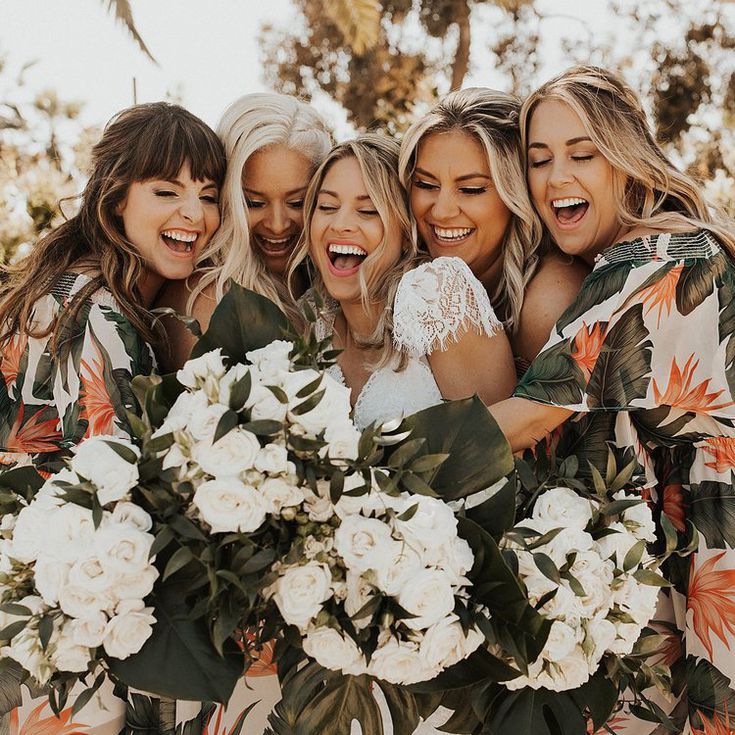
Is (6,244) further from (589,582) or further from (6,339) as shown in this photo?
(589,582)

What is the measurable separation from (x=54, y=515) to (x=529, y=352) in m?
1.76

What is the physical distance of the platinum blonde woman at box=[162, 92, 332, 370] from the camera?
135 inches

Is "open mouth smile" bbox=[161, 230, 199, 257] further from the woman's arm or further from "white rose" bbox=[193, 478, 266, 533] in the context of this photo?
"white rose" bbox=[193, 478, 266, 533]

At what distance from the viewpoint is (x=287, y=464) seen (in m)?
1.78

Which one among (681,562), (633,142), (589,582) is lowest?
(681,562)

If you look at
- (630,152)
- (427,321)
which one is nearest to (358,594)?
(427,321)

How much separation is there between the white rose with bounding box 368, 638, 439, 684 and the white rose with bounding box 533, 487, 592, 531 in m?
0.43

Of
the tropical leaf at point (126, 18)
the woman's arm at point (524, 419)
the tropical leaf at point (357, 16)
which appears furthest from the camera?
the tropical leaf at point (357, 16)

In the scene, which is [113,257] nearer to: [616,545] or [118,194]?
[118,194]

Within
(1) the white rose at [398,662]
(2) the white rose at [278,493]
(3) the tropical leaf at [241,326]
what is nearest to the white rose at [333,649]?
(1) the white rose at [398,662]

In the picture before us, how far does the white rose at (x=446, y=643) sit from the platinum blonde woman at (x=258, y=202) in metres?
1.80

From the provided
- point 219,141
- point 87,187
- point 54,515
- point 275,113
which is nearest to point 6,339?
point 87,187

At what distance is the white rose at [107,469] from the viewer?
1795 millimetres

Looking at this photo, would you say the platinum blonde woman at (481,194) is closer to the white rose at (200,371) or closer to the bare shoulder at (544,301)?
the bare shoulder at (544,301)
